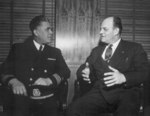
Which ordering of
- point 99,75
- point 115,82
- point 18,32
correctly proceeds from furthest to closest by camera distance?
point 18,32 → point 99,75 → point 115,82

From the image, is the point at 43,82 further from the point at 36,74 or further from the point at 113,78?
the point at 113,78

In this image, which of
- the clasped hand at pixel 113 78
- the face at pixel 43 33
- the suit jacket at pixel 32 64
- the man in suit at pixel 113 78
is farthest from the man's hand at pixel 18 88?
the clasped hand at pixel 113 78

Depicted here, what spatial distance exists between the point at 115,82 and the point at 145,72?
15.0 inches

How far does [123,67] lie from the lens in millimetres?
2697

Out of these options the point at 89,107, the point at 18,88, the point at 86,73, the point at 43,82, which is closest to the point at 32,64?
the point at 43,82

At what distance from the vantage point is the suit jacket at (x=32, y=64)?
2.87 m

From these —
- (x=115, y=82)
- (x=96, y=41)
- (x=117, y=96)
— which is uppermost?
(x=96, y=41)

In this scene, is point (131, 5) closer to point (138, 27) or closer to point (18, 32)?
point (138, 27)

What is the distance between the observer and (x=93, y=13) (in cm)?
355

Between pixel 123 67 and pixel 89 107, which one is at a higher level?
pixel 123 67

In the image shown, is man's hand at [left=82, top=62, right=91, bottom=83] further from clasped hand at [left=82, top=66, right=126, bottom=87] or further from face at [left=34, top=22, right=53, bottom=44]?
face at [left=34, top=22, right=53, bottom=44]

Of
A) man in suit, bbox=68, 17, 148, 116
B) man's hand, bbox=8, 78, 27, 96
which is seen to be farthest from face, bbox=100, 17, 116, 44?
man's hand, bbox=8, 78, 27, 96

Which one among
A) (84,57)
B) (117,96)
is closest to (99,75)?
(117,96)

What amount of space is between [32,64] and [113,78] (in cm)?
106
